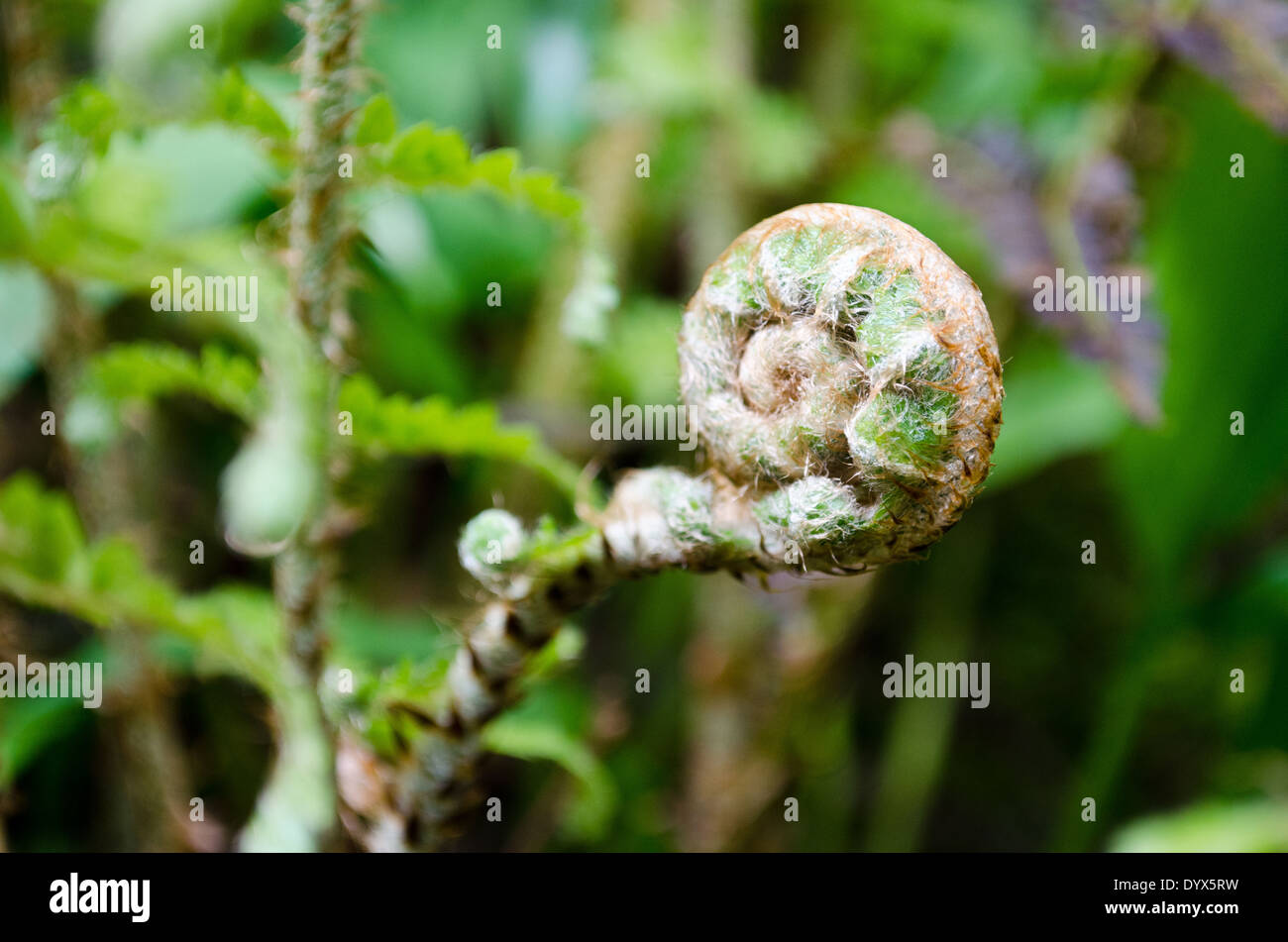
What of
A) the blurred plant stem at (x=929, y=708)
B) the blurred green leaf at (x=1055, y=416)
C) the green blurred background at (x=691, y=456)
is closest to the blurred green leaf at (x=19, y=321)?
the green blurred background at (x=691, y=456)

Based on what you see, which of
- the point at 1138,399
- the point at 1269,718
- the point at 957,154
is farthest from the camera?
the point at 1269,718

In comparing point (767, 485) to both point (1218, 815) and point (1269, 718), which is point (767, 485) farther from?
point (1269, 718)

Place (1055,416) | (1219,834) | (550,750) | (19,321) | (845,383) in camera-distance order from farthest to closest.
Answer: (1055,416), (19,321), (1219,834), (550,750), (845,383)

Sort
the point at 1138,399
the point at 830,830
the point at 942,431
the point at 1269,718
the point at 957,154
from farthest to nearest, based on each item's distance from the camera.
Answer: the point at 830,830 < the point at 1269,718 < the point at 957,154 < the point at 1138,399 < the point at 942,431

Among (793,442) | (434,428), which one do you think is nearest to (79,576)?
(434,428)

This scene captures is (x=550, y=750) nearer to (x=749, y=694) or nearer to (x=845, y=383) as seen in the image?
(x=845, y=383)

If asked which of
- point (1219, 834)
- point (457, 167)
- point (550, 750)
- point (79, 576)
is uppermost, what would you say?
point (457, 167)

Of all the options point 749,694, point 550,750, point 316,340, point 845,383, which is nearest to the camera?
point 845,383
